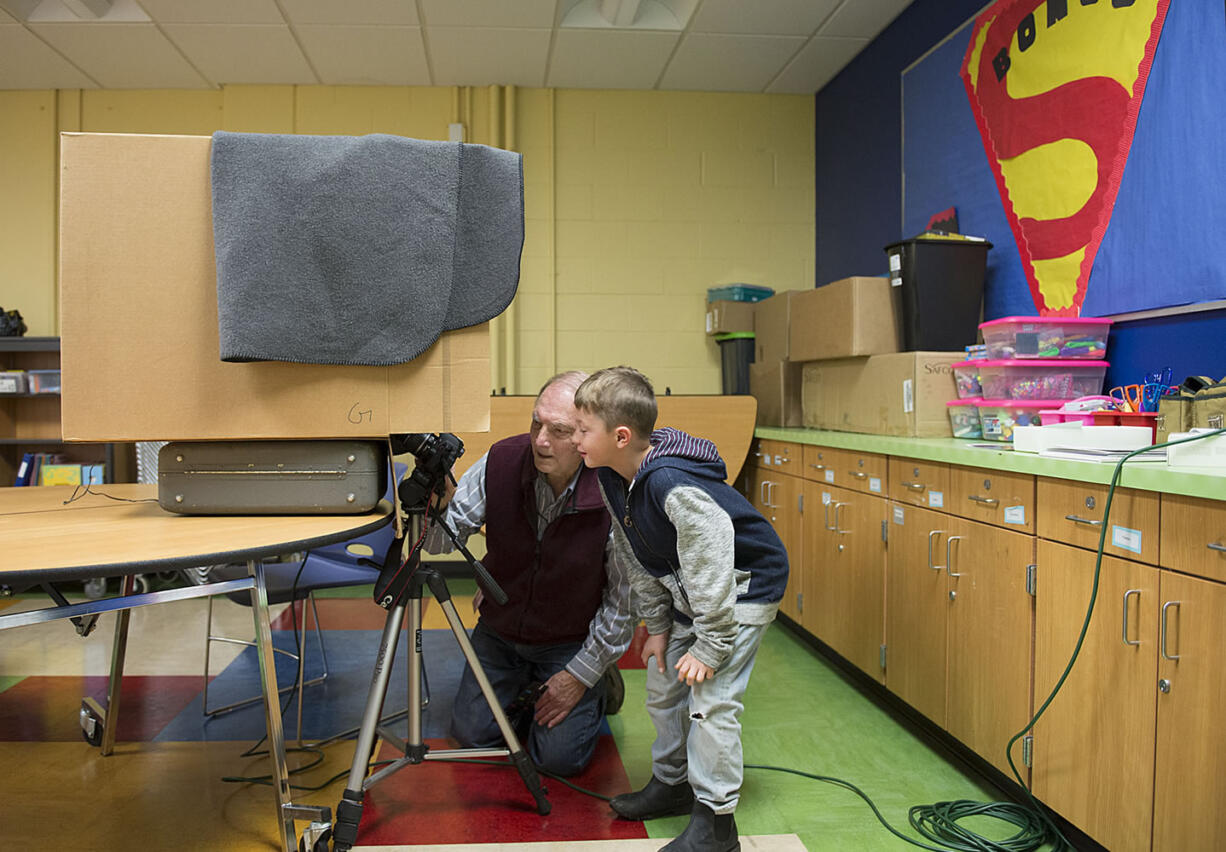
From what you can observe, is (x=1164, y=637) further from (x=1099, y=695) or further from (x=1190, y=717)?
(x=1099, y=695)

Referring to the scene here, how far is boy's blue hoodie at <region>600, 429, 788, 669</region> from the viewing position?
1.85 metres

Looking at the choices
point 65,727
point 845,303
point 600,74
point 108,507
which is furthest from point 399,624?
point 600,74

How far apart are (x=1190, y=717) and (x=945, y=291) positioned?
1949 millimetres

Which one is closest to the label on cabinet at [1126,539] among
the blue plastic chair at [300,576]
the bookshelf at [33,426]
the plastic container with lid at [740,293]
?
the blue plastic chair at [300,576]

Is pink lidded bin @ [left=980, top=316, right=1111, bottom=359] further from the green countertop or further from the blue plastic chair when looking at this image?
the blue plastic chair

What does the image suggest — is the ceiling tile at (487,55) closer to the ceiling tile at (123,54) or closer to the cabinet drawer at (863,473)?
the ceiling tile at (123,54)

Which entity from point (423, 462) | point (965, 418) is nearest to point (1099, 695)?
point (965, 418)

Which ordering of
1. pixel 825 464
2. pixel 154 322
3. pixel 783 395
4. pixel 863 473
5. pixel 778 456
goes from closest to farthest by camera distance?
pixel 154 322 → pixel 863 473 → pixel 825 464 → pixel 778 456 → pixel 783 395

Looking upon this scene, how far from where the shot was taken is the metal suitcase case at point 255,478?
169 centimetres

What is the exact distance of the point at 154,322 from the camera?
5.26 feet

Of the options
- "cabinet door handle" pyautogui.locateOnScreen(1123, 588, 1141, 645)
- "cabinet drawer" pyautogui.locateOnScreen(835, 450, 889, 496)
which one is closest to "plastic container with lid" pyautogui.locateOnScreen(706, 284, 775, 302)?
"cabinet drawer" pyautogui.locateOnScreen(835, 450, 889, 496)

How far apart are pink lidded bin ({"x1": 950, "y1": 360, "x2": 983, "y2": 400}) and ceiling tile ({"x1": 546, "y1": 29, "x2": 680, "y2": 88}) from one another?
7.65 ft

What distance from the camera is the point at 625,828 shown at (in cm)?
207

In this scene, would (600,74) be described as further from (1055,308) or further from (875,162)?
(1055,308)
